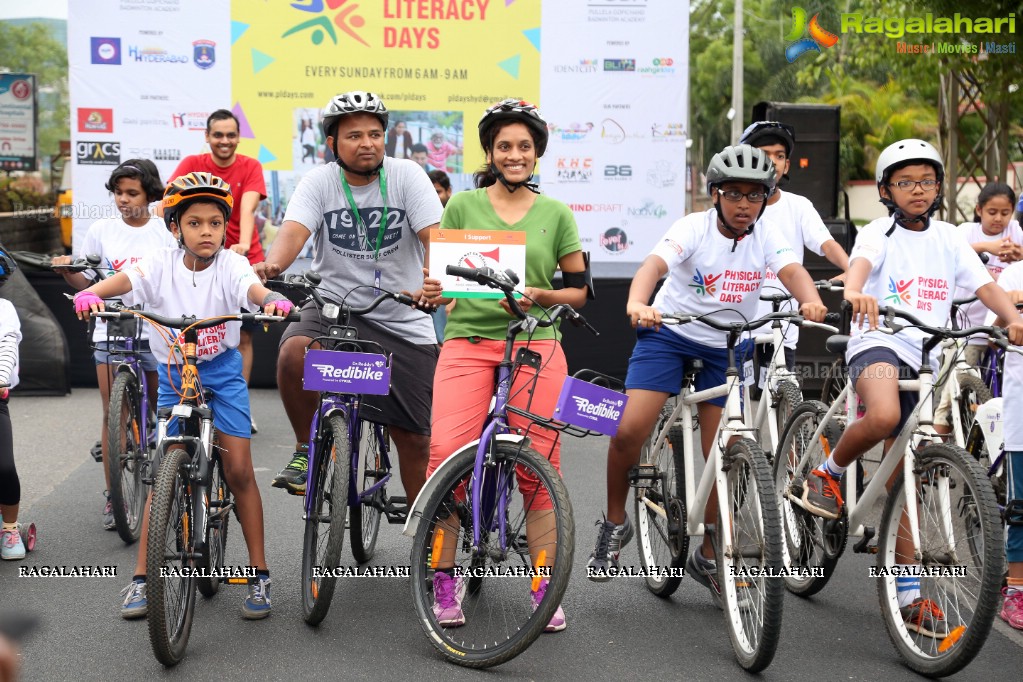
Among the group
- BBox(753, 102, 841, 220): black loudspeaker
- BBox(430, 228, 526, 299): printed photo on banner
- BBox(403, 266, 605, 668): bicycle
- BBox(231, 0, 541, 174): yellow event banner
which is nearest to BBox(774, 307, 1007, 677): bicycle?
BBox(403, 266, 605, 668): bicycle

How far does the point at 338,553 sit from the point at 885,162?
2.89 m

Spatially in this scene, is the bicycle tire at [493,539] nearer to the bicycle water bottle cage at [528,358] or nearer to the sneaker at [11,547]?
the bicycle water bottle cage at [528,358]

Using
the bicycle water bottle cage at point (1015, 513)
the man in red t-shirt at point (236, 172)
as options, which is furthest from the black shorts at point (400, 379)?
Answer: the man in red t-shirt at point (236, 172)

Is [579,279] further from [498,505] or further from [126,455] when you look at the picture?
[126,455]

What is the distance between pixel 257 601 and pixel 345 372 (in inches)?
43.4

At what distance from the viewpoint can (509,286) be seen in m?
4.75

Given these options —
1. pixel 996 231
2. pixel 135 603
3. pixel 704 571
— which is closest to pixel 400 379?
pixel 135 603

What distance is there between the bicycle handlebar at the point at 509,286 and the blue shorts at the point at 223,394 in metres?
1.12

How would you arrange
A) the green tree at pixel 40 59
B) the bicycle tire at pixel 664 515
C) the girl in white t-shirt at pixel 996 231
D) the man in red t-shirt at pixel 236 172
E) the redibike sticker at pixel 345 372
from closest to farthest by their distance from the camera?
1. the redibike sticker at pixel 345 372
2. the bicycle tire at pixel 664 515
3. the girl in white t-shirt at pixel 996 231
4. the man in red t-shirt at pixel 236 172
5. the green tree at pixel 40 59

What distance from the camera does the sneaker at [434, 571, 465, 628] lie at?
4.98 m

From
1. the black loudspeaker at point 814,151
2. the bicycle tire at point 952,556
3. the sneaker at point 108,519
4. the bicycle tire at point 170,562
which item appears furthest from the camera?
the black loudspeaker at point 814,151

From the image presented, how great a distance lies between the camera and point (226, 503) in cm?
531

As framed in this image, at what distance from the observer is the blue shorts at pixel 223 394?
5.22 m

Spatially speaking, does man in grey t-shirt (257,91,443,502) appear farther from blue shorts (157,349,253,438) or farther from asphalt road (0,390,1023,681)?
asphalt road (0,390,1023,681)
